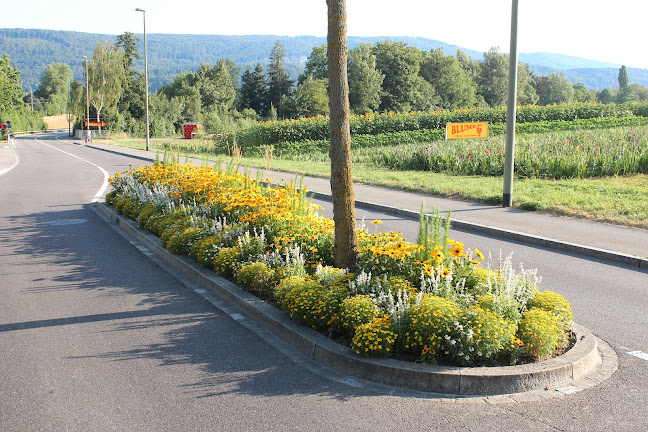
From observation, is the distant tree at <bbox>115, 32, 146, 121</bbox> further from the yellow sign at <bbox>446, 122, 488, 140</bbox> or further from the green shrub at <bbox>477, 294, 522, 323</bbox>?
the green shrub at <bbox>477, 294, 522, 323</bbox>

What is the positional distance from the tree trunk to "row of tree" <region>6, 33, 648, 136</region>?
53.7 meters

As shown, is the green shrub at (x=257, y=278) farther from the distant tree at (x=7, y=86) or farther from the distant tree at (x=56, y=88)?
the distant tree at (x=56, y=88)

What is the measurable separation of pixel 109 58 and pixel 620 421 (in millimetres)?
78349

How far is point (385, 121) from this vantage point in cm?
3634

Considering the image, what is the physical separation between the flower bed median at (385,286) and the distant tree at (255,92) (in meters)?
104

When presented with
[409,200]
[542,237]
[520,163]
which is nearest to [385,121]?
[520,163]

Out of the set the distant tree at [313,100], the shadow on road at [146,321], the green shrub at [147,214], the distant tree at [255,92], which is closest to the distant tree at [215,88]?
the distant tree at [255,92]

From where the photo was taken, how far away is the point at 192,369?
15.4ft

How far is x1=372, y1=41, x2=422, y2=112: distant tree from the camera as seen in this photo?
90938mm

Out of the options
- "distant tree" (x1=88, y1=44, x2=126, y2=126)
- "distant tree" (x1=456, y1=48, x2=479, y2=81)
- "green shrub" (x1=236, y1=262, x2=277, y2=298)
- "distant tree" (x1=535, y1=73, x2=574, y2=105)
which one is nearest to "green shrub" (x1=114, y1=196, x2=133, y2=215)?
"green shrub" (x1=236, y1=262, x2=277, y2=298)

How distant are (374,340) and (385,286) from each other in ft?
3.09

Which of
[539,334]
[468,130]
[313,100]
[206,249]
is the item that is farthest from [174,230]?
[313,100]

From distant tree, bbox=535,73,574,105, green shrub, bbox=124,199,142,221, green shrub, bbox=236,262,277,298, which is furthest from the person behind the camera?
distant tree, bbox=535,73,574,105

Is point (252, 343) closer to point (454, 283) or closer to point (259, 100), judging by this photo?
point (454, 283)
